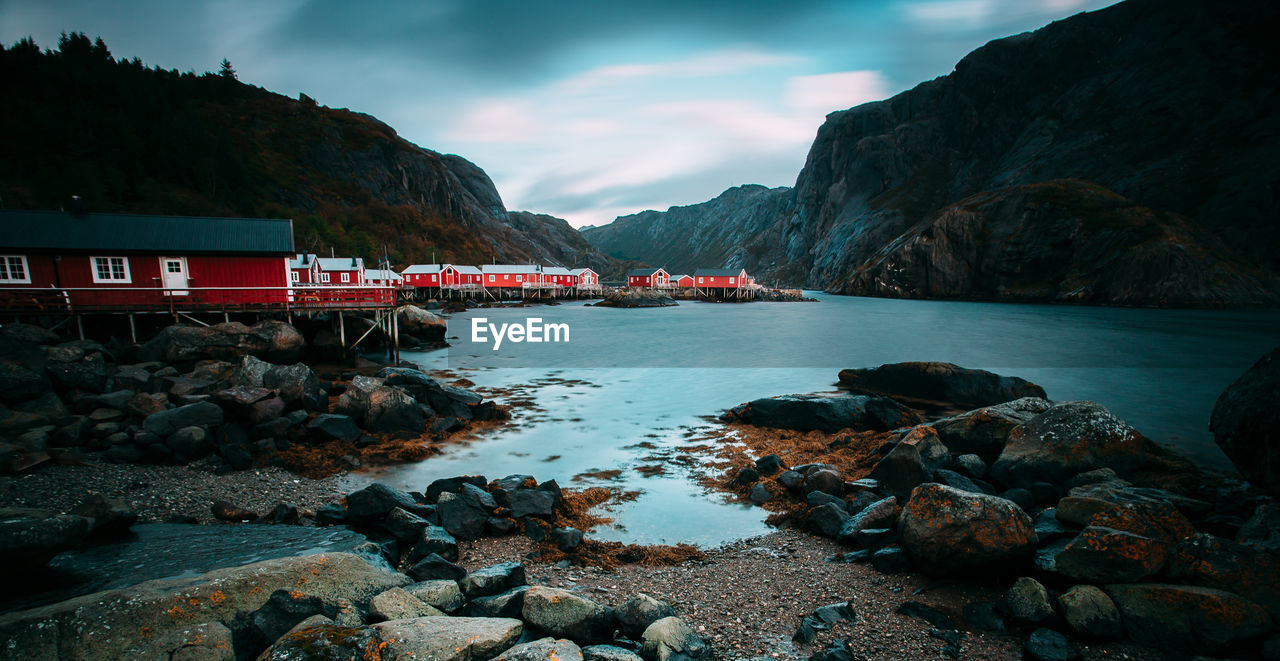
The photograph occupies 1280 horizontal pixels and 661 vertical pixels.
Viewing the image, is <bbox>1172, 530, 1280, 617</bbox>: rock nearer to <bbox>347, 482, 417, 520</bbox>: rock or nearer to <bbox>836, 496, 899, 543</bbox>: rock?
<bbox>836, 496, 899, 543</bbox>: rock

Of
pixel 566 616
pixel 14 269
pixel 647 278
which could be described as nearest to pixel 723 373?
pixel 566 616

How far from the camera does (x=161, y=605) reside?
4.68m

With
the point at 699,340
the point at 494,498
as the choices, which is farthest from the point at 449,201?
the point at 494,498

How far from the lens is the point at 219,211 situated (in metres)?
86.3

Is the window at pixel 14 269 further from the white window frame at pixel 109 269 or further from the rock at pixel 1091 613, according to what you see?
the rock at pixel 1091 613

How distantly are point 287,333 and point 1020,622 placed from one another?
87.3ft

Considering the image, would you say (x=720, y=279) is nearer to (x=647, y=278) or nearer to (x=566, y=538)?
(x=647, y=278)

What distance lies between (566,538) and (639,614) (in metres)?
3.24

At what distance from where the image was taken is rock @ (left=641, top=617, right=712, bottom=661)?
5.01m

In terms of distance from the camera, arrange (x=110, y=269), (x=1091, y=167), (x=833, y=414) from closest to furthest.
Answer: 1. (x=833, y=414)
2. (x=110, y=269)
3. (x=1091, y=167)

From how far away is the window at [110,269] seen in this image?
84.6ft

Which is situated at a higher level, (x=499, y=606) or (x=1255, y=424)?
(x=1255, y=424)

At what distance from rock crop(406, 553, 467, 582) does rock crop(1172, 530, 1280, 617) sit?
8556mm

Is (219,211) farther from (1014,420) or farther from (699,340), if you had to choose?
(1014,420)
